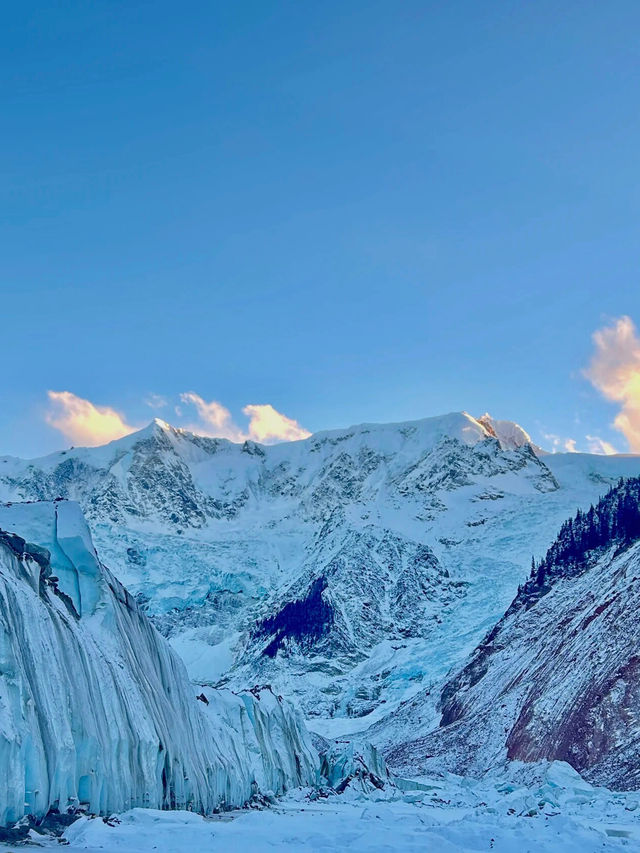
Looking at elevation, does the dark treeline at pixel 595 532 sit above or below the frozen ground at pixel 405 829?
above

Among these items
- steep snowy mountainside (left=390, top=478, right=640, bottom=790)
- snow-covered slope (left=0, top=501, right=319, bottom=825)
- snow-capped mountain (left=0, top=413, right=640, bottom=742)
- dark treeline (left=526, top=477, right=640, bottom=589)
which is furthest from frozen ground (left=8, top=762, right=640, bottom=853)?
snow-capped mountain (left=0, top=413, right=640, bottom=742)

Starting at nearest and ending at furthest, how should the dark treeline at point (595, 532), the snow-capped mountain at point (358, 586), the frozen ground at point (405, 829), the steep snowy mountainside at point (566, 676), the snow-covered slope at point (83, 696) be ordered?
the frozen ground at point (405, 829) → the snow-covered slope at point (83, 696) → the steep snowy mountainside at point (566, 676) → the dark treeline at point (595, 532) → the snow-capped mountain at point (358, 586)

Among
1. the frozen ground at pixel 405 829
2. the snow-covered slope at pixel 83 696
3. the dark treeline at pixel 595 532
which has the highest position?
the dark treeline at pixel 595 532

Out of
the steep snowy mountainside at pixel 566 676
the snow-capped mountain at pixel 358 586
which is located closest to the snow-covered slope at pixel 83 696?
the steep snowy mountainside at pixel 566 676

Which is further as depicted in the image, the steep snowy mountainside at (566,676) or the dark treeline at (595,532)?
the dark treeline at (595,532)

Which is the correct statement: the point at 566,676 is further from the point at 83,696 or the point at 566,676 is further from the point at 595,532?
the point at 83,696

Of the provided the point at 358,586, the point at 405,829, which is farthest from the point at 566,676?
the point at 358,586

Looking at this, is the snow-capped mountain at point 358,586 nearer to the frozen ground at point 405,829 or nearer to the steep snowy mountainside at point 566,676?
the steep snowy mountainside at point 566,676
